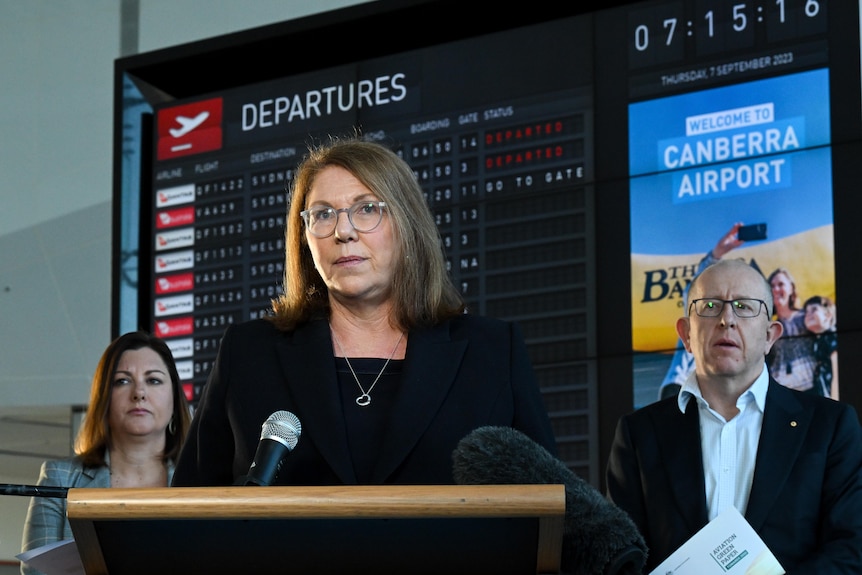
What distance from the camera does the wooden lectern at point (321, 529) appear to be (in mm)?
1152

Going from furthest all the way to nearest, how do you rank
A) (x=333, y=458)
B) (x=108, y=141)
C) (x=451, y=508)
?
(x=108, y=141), (x=333, y=458), (x=451, y=508)

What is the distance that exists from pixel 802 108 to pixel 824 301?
60cm

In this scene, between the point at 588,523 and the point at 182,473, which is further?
the point at 182,473

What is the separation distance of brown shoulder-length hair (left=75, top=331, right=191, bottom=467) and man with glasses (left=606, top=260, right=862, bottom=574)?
1225 mm

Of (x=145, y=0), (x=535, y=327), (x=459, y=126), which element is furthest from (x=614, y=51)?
(x=145, y=0)

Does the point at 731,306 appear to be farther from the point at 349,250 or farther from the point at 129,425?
the point at 129,425

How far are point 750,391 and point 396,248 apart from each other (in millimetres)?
1307

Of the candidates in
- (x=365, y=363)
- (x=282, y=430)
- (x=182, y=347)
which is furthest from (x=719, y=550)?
(x=182, y=347)

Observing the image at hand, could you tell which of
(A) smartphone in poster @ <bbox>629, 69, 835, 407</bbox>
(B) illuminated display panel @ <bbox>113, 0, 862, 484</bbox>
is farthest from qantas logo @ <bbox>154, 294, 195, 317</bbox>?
(A) smartphone in poster @ <bbox>629, 69, 835, 407</bbox>

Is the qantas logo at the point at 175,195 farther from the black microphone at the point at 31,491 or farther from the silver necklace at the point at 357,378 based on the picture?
the black microphone at the point at 31,491

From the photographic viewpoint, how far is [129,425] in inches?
131

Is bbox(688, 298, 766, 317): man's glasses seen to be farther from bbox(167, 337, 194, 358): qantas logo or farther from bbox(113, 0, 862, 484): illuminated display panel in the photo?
bbox(167, 337, 194, 358): qantas logo

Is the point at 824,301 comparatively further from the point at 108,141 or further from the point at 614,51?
the point at 108,141

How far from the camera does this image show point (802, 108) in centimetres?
368
